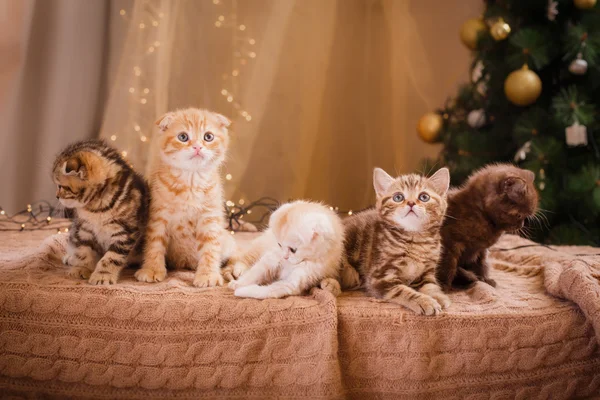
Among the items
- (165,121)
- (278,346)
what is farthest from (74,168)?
(278,346)

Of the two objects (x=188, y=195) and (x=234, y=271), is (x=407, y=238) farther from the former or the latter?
(x=188, y=195)

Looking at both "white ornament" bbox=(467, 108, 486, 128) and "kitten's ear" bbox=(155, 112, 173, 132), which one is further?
"white ornament" bbox=(467, 108, 486, 128)

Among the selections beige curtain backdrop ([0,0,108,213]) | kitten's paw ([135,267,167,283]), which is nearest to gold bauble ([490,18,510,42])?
kitten's paw ([135,267,167,283])

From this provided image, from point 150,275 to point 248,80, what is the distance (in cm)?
204

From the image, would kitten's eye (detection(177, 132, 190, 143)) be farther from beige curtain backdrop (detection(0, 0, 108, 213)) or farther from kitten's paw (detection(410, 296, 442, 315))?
beige curtain backdrop (detection(0, 0, 108, 213))

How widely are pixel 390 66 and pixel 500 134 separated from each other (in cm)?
129

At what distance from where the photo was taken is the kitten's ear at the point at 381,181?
153 cm

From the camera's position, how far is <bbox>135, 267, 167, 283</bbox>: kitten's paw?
151 cm

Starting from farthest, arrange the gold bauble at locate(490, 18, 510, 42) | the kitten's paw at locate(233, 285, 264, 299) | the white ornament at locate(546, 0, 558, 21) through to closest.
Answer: the gold bauble at locate(490, 18, 510, 42) < the white ornament at locate(546, 0, 558, 21) < the kitten's paw at locate(233, 285, 264, 299)

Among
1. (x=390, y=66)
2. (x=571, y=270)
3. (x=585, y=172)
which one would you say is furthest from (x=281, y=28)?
(x=571, y=270)

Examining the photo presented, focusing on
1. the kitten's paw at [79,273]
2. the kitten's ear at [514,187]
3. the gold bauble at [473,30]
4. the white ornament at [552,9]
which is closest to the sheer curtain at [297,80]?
the gold bauble at [473,30]

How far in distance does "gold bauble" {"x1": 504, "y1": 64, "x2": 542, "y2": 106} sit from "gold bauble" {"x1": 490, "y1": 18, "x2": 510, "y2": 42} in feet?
0.86

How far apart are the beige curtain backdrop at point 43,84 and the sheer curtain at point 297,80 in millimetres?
157

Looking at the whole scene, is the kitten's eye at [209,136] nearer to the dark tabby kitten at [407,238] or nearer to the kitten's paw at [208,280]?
the kitten's paw at [208,280]
